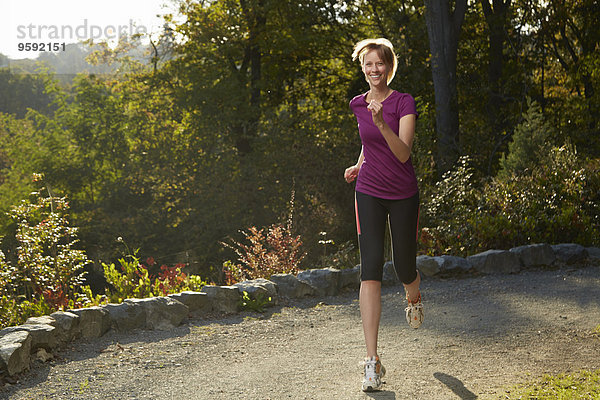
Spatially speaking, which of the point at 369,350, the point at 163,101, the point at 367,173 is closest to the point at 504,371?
the point at 369,350

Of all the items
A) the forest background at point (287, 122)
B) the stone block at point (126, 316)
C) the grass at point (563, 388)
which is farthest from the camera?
the forest background at point (287, 122)

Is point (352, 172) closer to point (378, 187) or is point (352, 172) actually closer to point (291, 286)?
point (378, 187)

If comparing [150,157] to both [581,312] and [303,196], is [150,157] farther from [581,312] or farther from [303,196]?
[581,312]

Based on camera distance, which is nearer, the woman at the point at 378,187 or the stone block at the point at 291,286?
the woman at the point at 378,187

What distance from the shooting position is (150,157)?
17.6 metres

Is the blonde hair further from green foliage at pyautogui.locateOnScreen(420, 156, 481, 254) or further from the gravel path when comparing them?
green foliage at pyautogui.locateOnScreen(420, 156, 481, 254)

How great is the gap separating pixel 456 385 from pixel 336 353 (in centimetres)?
124

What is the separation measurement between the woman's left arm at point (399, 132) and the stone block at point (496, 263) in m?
4.58

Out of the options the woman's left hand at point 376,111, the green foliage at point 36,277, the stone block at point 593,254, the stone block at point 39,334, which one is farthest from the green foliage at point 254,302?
the stone block at point 593,254

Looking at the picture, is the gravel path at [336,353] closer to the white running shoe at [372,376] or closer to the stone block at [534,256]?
the white running shoe at [372,376]

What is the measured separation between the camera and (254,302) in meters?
6.62

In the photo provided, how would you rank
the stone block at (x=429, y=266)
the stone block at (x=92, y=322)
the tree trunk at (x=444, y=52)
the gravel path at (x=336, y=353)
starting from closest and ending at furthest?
1. the gravel path at (x=336, y=353)
2. the stone block at (x=92, y=322)
3. the stone block at (x=429, y=266)
4. the tree trunk at (x=444, y=52)

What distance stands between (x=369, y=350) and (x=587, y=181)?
6.44 meters

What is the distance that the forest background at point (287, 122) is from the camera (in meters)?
12.3
